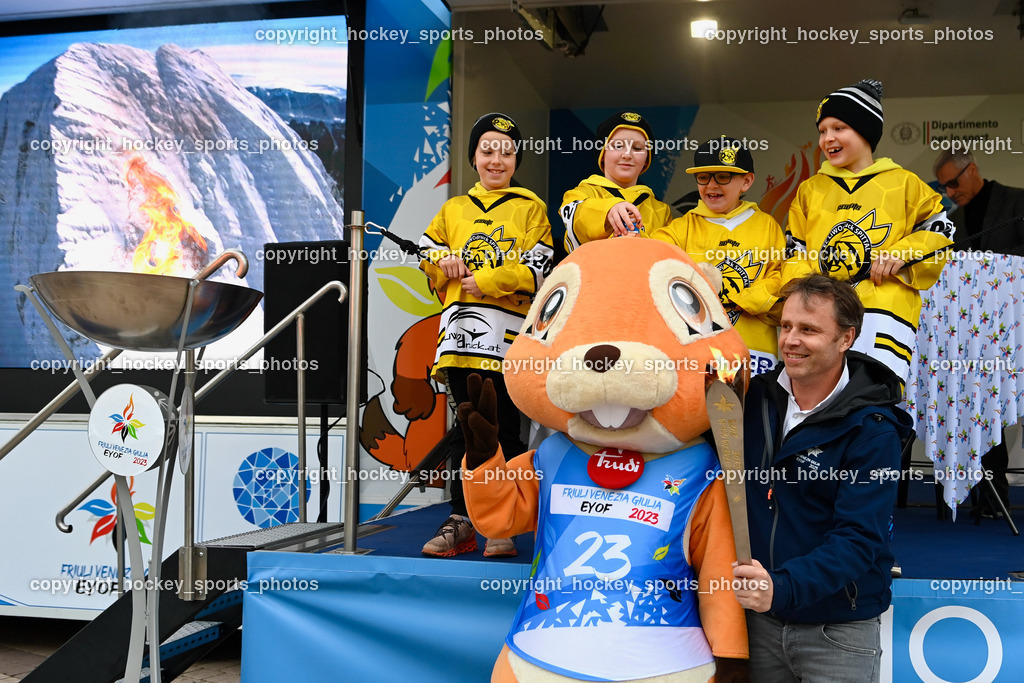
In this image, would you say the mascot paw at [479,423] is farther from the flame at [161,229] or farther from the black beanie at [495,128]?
the flame at [161,229]

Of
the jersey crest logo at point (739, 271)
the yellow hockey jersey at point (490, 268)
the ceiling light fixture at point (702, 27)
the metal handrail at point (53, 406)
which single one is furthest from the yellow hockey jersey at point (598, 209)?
the ceiling light fixture at point (702, 27)

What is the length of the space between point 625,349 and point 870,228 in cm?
112

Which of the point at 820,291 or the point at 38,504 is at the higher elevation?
the point at 820,291

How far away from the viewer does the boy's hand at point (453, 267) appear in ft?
9.42

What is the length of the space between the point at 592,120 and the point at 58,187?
4.22m

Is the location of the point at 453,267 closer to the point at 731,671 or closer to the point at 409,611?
the point at 409,611

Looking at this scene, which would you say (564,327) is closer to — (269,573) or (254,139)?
(269,573)

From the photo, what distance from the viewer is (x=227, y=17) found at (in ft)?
18.2

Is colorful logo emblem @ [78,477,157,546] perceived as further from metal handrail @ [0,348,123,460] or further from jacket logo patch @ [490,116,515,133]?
jacket logo patch @ [490,116,515,133]

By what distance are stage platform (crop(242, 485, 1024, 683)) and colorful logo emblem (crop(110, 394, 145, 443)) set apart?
0.74m

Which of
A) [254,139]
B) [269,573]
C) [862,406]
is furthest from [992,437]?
[254,139]

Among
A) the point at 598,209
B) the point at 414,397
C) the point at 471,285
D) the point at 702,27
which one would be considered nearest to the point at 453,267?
the point at 471,285

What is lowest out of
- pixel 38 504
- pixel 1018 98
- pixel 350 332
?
pixel 38 504

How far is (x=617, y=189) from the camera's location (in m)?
2.96
